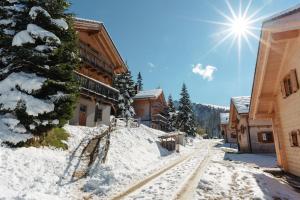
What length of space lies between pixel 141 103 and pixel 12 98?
3623 centimetres

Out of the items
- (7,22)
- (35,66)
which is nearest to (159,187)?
(35,66)

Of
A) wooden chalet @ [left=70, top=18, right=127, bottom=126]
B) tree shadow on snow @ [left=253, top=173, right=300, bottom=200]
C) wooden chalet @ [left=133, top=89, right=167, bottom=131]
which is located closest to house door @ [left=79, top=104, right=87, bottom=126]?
wooden chalet @ [left=70, top=18, right=127, bottom=126]

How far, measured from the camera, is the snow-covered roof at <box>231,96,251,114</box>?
30.4 m

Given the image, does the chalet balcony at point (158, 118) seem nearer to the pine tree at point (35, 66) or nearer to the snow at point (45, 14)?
the pine tree at point (35, 66)

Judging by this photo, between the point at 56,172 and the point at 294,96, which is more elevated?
the point at 294,96

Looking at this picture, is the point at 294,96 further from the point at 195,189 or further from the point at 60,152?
the point at 60,152

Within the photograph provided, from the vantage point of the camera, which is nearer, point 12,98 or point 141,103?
point 12,98

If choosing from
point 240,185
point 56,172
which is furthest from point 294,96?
point 56,172

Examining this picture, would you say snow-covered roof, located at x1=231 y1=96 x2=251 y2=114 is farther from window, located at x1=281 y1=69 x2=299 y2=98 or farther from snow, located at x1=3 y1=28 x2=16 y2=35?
snow, located at x1=3 y1=28 x2=16 y2=35

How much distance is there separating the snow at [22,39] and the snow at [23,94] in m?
1.65

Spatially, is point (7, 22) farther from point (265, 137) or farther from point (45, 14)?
point (265, 137)

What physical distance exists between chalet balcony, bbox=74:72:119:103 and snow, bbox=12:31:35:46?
6.85 metres

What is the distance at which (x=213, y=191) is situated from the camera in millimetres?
9516

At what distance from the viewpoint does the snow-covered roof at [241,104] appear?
3043cm
